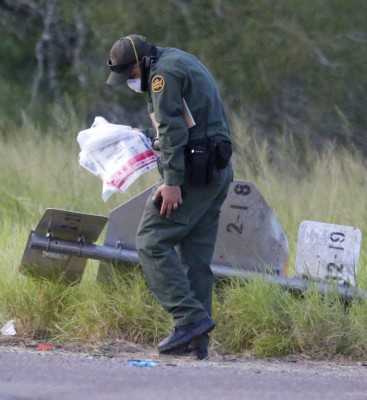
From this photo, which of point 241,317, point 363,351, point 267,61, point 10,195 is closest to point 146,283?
point 241,317

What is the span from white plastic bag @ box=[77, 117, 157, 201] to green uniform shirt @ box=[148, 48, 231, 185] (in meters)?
0.49

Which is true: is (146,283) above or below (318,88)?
below

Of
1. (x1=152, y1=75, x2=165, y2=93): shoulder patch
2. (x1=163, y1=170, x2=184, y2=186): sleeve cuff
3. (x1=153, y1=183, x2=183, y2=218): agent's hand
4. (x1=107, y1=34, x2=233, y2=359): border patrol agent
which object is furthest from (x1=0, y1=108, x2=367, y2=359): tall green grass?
(x1=152, y1=75, x2=165, y2=93): shoulder patch

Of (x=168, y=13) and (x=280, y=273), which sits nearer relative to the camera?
(x=280, y=273)

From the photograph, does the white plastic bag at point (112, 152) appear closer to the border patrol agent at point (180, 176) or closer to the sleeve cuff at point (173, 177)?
the border patrol agent at point (180, 176)

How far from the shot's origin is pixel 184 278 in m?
Result: 6.17

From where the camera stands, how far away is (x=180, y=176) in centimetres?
600

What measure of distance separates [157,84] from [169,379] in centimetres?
159

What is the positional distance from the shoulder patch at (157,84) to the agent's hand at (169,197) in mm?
514

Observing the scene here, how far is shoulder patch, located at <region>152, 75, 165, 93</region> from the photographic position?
5.98 meters

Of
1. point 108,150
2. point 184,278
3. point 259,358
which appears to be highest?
point 108,150

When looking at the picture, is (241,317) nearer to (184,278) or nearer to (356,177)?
(184,278)

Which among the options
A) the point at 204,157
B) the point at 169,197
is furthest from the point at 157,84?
the point at 169,197

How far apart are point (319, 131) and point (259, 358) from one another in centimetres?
811
